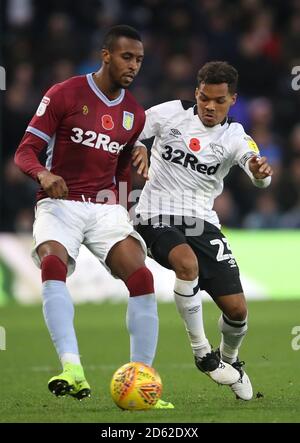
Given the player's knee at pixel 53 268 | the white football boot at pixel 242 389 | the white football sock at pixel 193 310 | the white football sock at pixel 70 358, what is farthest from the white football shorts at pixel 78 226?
the white football boot at pixel 242 389

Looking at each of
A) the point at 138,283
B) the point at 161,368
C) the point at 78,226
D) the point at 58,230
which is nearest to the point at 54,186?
the point at 58,230

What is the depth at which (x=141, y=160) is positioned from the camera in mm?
7332

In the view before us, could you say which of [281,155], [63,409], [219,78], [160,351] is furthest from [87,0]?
[63,409]

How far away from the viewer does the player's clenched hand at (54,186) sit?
22.2ft

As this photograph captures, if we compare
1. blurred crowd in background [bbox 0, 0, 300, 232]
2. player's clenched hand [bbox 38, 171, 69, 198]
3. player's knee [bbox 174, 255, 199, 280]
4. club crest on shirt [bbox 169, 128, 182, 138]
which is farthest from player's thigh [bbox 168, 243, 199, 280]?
blurred crowd in background [bbox 0, 0, 300, 232]

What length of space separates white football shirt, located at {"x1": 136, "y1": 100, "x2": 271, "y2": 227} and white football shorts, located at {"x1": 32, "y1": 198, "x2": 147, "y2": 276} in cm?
73

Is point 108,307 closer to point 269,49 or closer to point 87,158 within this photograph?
point 269,49

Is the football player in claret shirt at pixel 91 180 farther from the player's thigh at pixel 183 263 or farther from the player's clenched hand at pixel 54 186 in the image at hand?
the player's thigh at pixel 183 263

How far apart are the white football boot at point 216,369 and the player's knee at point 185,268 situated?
0.53 metres

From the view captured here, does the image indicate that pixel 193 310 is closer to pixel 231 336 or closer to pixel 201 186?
pixel 231 336

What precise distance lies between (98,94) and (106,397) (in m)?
1.98

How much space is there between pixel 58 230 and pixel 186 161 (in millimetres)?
1320

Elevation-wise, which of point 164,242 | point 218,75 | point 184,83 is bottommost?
point 184,83

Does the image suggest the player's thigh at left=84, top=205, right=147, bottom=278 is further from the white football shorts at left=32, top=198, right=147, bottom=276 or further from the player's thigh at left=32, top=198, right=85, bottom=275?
the player's thigh at left=32, top=198, right=85, bottom=275
